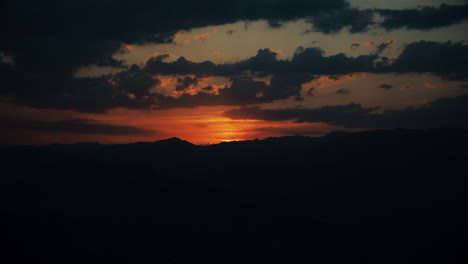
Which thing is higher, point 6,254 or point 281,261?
point 6,254

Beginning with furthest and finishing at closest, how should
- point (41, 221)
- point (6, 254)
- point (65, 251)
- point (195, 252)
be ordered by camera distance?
1. point (195, 252)
2. point (41, 221)
3. point (65, 251)
4. point (6, 254)

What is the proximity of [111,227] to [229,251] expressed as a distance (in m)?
58.1

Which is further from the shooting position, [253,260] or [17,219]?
[253,260]

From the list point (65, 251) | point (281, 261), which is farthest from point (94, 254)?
point (281, 261)

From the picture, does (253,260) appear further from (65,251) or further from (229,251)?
(65,251)

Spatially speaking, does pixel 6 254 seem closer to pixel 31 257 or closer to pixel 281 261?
pixel 31 257

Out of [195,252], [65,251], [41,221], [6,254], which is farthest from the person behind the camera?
[195,252]

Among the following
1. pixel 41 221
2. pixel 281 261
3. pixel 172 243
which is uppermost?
pixel 41 221

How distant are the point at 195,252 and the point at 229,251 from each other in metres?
18.8

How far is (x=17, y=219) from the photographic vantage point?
17625cm

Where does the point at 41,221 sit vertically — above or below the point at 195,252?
above

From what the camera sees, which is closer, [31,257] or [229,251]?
[31,257]

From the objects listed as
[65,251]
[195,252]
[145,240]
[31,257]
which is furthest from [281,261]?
[31,257]

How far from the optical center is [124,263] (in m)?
159
